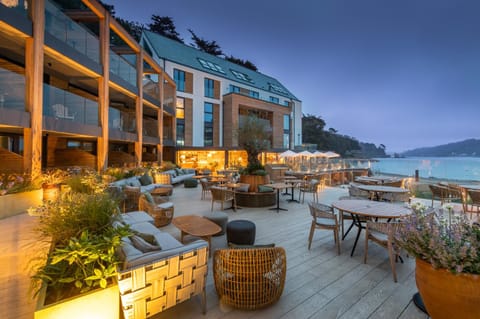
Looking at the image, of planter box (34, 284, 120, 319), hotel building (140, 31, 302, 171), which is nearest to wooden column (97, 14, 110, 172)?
hotel building (140, 31, 302, 171)

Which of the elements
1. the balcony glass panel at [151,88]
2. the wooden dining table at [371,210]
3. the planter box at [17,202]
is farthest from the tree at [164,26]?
the wooden dining table at [371,210]

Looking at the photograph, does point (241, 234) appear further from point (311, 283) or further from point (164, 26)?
point (164, 26)

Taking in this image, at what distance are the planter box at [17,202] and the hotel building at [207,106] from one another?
12.4m

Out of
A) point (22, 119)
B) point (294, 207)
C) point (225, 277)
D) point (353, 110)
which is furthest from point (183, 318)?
point (353, 110)

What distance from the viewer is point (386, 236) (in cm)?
314

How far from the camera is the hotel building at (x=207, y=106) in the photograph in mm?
18688

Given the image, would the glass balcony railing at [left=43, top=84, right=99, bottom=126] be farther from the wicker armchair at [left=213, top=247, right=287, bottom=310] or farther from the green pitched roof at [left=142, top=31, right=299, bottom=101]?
the green pitched roof at [left=142, top=31, right=299, bottom=101]

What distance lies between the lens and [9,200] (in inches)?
182

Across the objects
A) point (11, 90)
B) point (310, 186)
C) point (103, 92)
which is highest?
point (103, 92)

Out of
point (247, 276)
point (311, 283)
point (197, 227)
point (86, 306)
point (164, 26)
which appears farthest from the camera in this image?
point (164, 26)

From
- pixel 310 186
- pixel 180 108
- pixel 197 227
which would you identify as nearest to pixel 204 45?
pixel 180 108

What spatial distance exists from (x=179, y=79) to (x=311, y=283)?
1958cm

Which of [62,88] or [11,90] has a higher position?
[62,88]

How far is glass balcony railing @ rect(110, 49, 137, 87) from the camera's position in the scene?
34.1 ft
